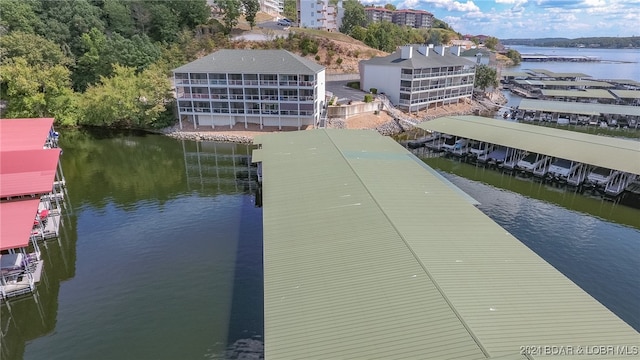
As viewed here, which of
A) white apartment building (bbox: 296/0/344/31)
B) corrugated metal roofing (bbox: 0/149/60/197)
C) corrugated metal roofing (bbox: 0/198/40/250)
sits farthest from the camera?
white apartment building (bbox: 296/0/344/31)

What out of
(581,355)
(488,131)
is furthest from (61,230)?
(488,131)

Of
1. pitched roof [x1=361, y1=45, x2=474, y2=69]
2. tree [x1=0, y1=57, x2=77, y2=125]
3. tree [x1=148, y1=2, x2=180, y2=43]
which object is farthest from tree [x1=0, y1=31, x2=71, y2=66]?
pitched roof [x1=361, y1=45, x2=474, y2=69]

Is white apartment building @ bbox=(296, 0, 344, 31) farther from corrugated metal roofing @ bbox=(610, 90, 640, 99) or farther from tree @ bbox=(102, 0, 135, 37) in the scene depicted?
corrugated metal roofing @ bbox=(610, 90, 640, 99)

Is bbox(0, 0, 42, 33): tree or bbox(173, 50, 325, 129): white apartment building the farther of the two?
bbox(0, 0, 42, 33): tree

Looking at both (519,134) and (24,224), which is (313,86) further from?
(24,224)

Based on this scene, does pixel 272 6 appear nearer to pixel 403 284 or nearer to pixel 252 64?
pixel 252 64

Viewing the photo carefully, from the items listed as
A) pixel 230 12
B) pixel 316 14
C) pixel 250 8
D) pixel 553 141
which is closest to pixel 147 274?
pixel 553 141
